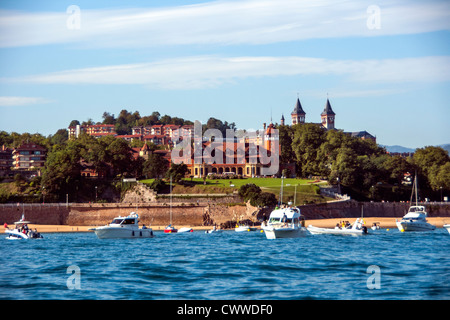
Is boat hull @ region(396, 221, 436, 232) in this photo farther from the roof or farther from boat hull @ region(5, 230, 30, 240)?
the roof

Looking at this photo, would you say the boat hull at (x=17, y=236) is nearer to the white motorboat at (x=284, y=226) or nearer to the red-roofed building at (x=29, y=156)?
the white motorboat at (x=284, y=226)

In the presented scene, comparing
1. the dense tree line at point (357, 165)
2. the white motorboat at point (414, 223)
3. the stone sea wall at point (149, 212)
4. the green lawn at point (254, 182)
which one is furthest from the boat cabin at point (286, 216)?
the dense tree line at point (357, 165)

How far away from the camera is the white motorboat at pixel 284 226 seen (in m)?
63.0

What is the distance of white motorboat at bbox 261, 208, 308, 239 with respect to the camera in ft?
207

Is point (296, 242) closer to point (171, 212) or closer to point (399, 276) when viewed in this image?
point (399, 276)

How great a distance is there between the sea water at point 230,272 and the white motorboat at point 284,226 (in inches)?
308

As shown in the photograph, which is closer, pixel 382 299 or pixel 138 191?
pixel 382 299

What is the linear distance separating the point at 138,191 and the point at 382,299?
91.4 metres

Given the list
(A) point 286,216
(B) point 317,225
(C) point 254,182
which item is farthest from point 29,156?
(A) point 286,216

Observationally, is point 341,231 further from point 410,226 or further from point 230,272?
point 230,272

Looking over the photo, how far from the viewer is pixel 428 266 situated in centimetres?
3881

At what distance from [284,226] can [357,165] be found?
210 ft

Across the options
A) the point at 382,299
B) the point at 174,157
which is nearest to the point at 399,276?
the point at 382,299
